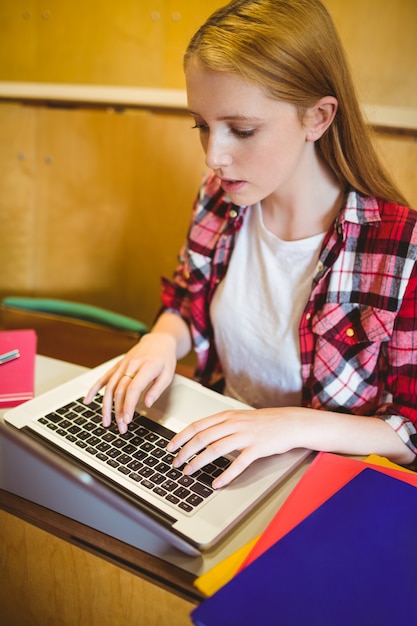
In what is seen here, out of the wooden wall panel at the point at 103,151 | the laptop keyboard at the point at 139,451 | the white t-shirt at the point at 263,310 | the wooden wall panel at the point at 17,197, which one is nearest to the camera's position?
the laptop keyboard at the point at 139,451

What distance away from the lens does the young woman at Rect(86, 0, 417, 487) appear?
2.45ft

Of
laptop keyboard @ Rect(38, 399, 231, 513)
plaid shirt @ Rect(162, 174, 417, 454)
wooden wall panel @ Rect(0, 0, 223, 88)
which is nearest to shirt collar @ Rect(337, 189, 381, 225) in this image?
Answer: plaid shirt @ Rect(162, 174, 417, 454)

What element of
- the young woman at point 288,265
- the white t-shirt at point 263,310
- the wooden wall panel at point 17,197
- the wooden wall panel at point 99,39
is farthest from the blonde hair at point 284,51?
the wooden wall panel at point 17,197

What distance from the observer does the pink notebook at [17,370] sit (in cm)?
81

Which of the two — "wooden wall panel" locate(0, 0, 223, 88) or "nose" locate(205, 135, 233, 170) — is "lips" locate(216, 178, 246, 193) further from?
"wooden wall panel" locate(0, 0, 223, 88)

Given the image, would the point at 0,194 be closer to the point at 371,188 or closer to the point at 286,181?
the point at 286,181

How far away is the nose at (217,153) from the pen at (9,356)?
0.46m

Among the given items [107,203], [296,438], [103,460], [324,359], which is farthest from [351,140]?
[107,203]

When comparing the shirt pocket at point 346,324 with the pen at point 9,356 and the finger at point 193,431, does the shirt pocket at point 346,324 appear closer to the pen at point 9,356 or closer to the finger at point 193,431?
the finger at point 193,431

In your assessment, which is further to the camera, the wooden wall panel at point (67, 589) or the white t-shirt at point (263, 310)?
the white t-shirt at point (263, 310)

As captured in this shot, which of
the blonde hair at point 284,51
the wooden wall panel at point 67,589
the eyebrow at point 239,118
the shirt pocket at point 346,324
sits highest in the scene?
the blonde hair at point 284,51

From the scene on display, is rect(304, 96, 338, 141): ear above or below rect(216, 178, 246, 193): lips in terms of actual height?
above

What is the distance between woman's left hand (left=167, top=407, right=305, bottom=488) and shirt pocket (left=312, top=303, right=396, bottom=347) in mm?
224

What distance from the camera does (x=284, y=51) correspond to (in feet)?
2.47
